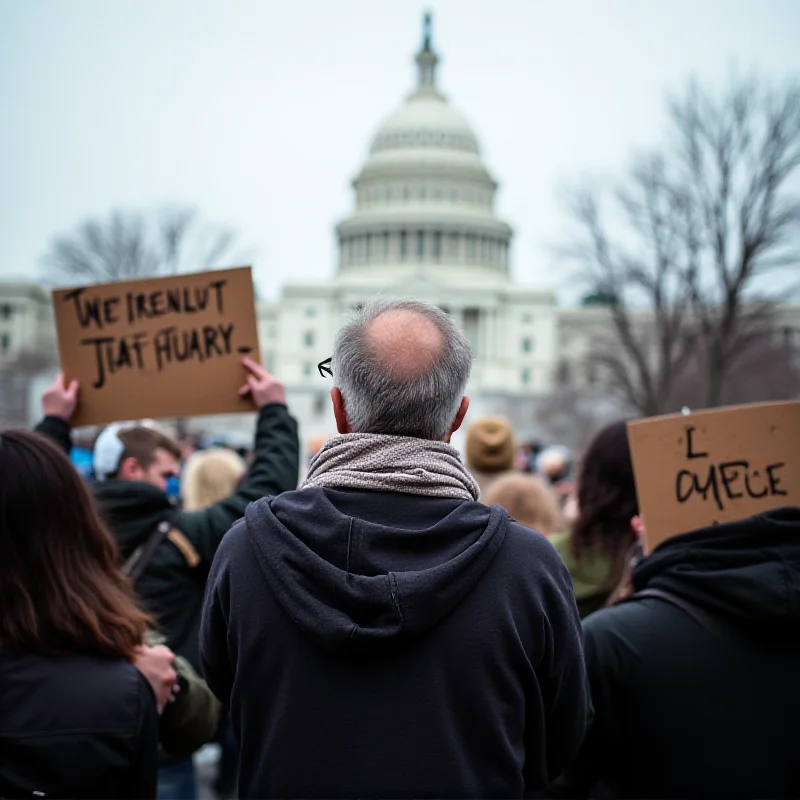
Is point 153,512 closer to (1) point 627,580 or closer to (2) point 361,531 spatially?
(1) point 627,580

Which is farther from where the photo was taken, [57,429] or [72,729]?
[57,429]

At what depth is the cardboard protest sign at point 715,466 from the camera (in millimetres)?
3307

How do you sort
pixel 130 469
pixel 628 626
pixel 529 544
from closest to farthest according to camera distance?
pixel 529 544 → pixel 628 626 → pixel 130 469

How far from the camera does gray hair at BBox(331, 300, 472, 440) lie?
2.47 meters

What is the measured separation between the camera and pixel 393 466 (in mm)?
2418

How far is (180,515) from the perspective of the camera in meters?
3.99

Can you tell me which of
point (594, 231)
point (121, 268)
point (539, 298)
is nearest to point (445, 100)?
point (539, 298)

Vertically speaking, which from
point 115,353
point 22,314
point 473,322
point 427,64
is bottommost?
point 115,353

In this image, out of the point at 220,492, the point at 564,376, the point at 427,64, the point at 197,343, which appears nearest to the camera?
the point at 197,343

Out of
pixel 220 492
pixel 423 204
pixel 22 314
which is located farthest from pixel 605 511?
pixel 423 204

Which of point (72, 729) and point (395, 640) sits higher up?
point (395, 640)

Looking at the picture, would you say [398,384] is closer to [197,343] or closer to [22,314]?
[197,343]

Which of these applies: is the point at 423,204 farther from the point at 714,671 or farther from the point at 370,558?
the point at 370,558

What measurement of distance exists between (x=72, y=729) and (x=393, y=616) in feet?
2.32
